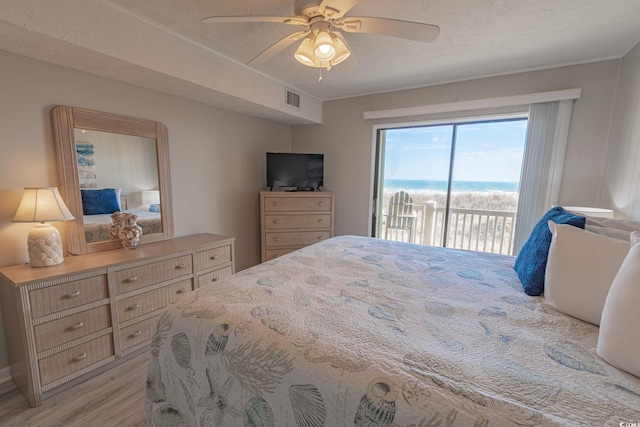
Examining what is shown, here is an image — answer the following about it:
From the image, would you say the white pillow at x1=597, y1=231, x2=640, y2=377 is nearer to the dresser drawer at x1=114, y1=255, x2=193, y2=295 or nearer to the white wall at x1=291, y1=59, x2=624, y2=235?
the white wall at x1=291, y1=59, x2=624, y2=235

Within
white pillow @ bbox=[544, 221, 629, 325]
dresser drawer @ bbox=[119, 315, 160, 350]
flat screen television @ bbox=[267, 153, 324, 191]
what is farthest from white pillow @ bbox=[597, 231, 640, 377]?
flat screen television @ bbox=[267, 153, 324, 191]

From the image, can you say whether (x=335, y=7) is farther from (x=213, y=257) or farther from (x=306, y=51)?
(x=213, y=257)

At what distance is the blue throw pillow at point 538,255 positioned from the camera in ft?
4.14

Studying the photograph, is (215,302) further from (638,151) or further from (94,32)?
(638,151)

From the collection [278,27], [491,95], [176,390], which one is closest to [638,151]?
[491,95]

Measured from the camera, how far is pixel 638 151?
191cm

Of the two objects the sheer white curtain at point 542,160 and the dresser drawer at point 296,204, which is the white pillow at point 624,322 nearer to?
the sheer white curtain at point 542,160

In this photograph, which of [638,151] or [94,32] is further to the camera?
[638,151]

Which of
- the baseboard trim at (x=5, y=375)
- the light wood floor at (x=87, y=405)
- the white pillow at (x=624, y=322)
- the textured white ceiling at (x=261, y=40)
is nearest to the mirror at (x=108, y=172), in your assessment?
the textured white ceiling at (x=261, y=40)

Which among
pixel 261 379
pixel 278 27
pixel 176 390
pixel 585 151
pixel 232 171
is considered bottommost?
pixel 176 390

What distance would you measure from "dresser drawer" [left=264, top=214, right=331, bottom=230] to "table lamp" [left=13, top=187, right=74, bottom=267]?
1.93 m

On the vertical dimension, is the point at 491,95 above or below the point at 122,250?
above

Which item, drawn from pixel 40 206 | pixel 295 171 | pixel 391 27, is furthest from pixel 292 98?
pixel 40 206

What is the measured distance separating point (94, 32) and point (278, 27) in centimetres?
114
